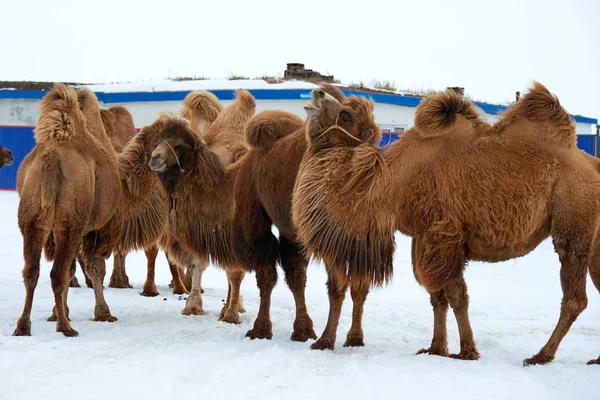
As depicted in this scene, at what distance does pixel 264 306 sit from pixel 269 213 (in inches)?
32.3

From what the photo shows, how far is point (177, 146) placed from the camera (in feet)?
25.8

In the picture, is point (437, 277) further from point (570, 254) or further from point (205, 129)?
point (205, 129)

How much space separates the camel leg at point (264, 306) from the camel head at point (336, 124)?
1.35m

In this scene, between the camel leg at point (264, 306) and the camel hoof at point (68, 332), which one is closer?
the camel hoof at point (68, 332)

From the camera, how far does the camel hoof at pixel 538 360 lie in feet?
19.5

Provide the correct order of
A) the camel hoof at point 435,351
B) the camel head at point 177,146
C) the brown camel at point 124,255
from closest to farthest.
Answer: the camel hoof at point 435,351, the camel head at point 177,146, the brown camel at point 124,255

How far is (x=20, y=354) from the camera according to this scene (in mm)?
6020

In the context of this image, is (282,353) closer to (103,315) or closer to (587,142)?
(103,315)

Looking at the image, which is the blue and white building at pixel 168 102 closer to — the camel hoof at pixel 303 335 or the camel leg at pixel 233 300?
the camel leg at pixel 233 300

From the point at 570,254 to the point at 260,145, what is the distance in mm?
2831

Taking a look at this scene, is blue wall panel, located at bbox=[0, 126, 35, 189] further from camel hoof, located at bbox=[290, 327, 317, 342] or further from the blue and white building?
camel hoof, located at bbox=[290, 327, 317, 342]

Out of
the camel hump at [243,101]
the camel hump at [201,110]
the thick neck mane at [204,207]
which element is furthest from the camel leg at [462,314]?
the camel hump at [201,110]

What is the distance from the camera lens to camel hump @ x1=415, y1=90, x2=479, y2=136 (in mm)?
6277

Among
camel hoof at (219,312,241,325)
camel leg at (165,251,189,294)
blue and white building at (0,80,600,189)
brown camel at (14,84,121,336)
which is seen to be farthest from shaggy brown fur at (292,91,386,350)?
blue and white building at (0,80,600,189)
